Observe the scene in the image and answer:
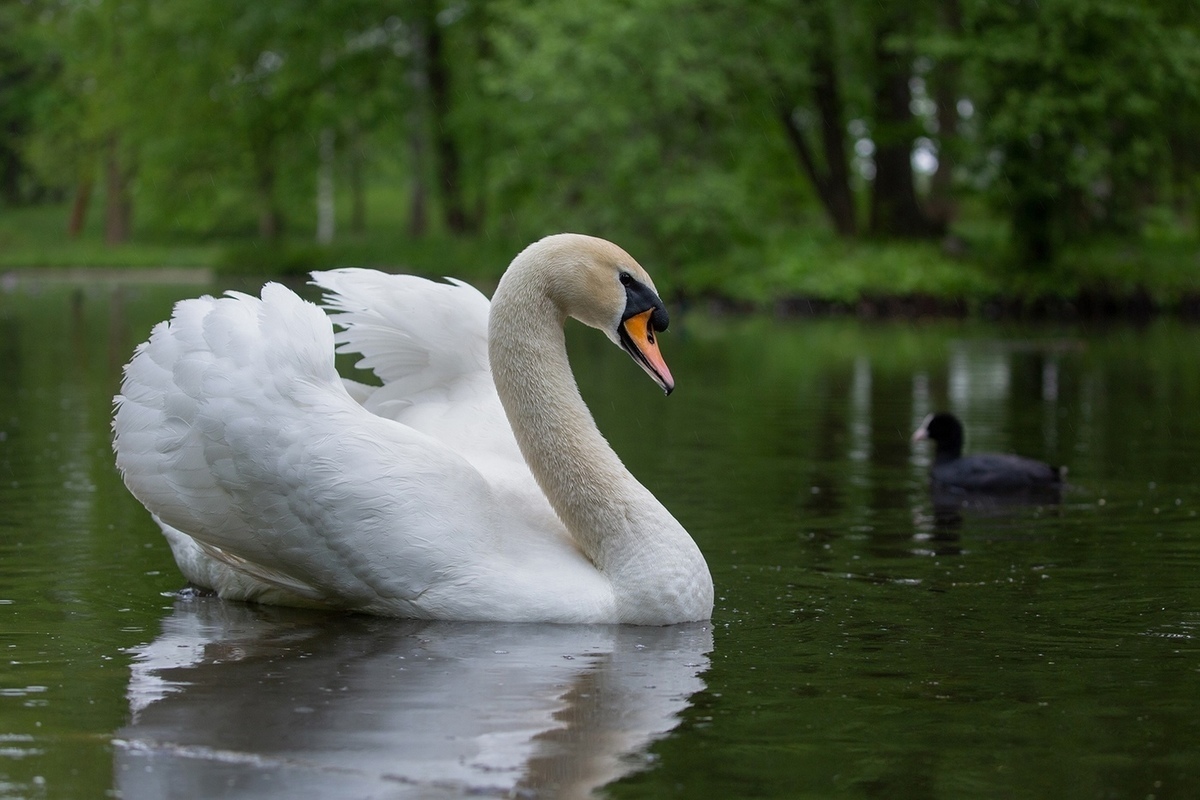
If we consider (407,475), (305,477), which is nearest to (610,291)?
(407,475)

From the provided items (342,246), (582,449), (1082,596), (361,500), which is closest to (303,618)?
(361,500)

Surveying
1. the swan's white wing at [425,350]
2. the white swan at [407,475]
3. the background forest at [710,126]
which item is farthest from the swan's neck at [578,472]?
the background forest at [710,126]

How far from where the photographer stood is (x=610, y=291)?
6566 millimetres

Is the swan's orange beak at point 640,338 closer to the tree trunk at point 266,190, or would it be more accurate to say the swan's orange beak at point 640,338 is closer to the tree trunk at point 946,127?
the tree trunk at point 946,127

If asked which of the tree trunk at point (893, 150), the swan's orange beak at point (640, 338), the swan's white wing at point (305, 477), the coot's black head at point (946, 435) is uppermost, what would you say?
the tree trunk at point (893, 150)

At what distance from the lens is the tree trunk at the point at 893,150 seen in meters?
37.8

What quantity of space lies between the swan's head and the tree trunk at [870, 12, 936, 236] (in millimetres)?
31733

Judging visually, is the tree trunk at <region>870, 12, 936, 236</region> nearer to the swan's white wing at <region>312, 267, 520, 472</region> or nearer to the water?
the water

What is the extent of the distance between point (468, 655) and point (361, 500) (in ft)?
2.36

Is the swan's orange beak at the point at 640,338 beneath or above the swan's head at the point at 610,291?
beneath

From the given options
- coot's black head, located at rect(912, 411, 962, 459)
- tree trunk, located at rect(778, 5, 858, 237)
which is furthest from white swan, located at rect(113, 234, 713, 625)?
tree trunk, located at rect(778, 5, 858, 237)

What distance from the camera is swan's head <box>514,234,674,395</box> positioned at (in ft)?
21.5

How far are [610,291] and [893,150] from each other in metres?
32.8

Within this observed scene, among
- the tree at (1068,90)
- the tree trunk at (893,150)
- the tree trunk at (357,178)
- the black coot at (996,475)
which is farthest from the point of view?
the tree trunk at (357,178)
